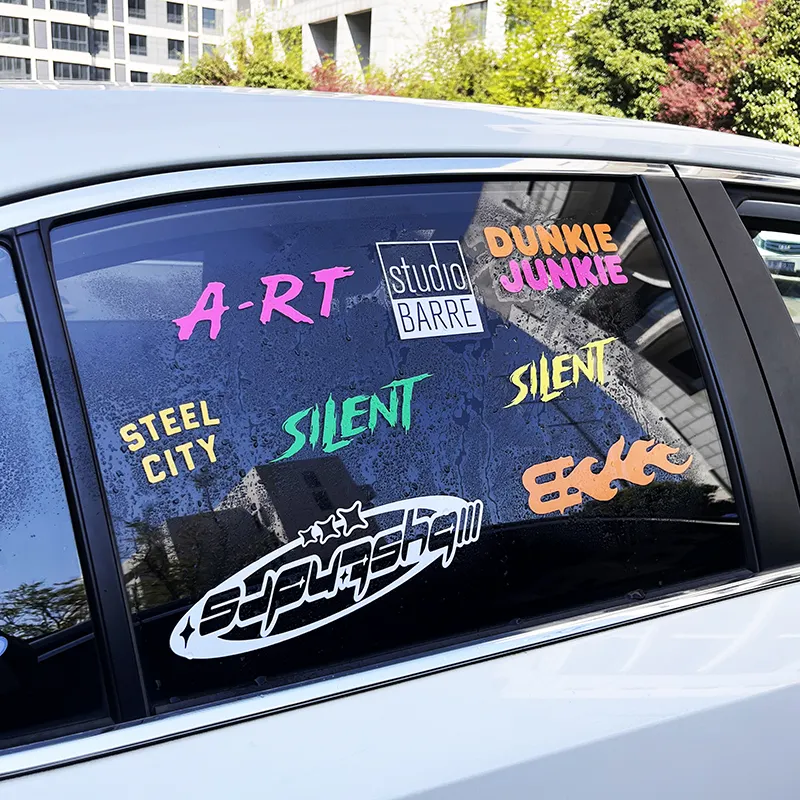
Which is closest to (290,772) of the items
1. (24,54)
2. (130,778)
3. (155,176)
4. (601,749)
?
(130,778)

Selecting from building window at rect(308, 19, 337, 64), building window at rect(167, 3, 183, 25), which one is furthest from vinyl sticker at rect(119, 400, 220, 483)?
building window at rect(167, 3, 183, 25)

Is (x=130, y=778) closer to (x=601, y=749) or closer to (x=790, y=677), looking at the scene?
(x=601, y=749)

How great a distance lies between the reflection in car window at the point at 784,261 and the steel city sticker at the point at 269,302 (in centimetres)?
77

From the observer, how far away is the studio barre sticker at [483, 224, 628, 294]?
1278 mm

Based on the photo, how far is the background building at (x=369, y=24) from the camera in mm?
29703

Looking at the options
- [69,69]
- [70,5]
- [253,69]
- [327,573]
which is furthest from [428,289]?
[69,69]

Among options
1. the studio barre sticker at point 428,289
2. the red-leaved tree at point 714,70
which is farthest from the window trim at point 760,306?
the red-leaved tree at point 714,70

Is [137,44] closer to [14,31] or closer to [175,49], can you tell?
[175,49]

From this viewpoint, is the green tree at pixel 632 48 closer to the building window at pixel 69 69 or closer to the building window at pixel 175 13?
the building window at pixel 175 13

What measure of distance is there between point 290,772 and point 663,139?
1128mm

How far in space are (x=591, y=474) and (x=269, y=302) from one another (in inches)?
20.4

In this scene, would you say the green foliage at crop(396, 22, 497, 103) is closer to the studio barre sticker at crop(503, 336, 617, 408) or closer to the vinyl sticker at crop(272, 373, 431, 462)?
the studio barre sticker at crop(503, 336, 617, 408)

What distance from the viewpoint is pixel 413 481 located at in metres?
1.15

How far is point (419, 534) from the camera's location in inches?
44.8
